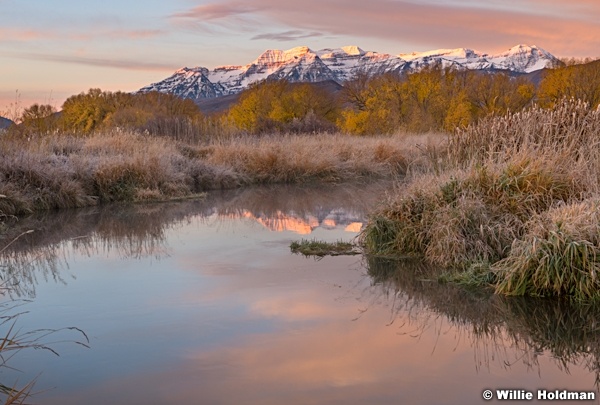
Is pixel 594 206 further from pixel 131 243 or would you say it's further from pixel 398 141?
pixel 398 141

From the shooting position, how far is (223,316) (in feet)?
20.1

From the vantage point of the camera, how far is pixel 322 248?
9070 millimetres

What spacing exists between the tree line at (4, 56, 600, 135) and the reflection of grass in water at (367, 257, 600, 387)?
32.1m

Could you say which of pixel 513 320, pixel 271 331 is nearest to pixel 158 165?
pixel 271 331

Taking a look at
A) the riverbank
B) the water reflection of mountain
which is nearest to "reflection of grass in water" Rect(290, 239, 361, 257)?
the riverbank

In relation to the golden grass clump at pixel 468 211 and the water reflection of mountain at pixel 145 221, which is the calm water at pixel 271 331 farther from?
the golden grass clump at pixel 468 211

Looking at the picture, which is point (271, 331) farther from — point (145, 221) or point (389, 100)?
point (389, 100)

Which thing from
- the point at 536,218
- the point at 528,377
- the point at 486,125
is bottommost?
the point at 528,377

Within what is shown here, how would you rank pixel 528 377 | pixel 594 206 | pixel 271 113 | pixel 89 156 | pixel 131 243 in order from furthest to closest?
1. pixel 271 113
2. pixel 89 156
3. pixel 131 243
4. pixel 594 206
5. pixel 528 377

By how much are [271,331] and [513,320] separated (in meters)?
2.02

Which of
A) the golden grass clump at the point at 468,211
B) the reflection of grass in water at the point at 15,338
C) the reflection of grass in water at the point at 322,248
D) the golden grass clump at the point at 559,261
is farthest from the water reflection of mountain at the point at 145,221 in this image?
the golden grass clump at the point at 559,261

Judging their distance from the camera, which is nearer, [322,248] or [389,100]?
[322,248]

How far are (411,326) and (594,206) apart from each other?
7.88 ft

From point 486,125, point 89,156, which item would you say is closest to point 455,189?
point 486,125
